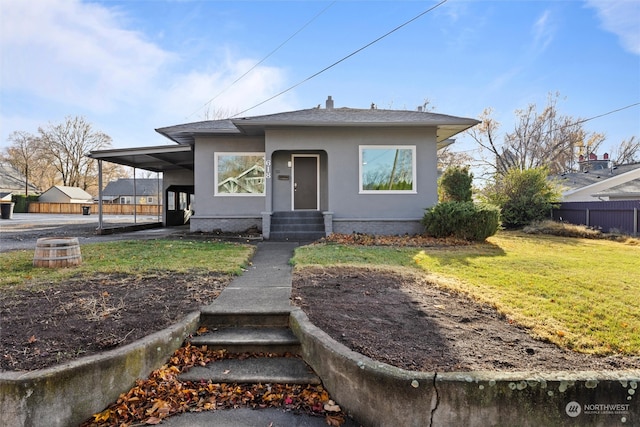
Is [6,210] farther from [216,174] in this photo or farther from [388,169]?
[388,169]

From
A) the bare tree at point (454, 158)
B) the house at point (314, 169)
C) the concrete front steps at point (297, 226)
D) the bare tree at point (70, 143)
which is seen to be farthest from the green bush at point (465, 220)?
the bare tree at point (70, 143)

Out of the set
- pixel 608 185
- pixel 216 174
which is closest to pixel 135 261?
pixel 216 174

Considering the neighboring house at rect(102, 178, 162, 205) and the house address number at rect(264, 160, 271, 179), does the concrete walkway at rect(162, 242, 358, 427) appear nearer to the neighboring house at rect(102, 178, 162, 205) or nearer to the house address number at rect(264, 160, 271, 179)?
the house address number at rect(264, 160, 271, 179)

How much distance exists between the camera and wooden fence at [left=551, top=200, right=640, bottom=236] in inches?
470

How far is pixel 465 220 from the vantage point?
910 cm

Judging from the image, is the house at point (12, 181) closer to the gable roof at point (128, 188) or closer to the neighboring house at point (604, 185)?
the gable roof at point (128, 188)

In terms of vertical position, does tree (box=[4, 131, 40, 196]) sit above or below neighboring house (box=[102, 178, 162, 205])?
above

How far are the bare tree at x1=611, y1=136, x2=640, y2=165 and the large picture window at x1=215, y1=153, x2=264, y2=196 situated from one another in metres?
36.7

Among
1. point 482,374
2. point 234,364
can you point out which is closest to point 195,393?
point 234,364

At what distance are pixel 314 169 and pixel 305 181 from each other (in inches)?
21.6

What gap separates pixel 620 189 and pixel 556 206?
656cm

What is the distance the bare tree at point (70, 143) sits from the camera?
131 ft

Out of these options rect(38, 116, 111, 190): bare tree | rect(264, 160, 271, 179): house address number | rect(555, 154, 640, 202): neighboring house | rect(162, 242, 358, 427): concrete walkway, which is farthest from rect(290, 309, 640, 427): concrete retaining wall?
rect(38, 116, 111, 190): bare tree

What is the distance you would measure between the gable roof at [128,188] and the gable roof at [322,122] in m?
45.3
